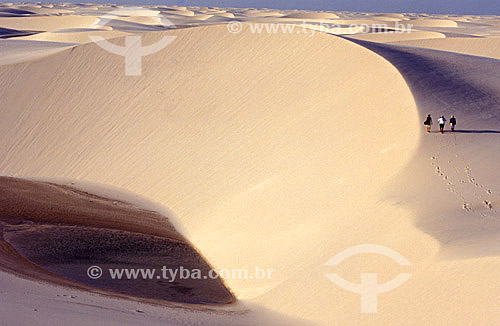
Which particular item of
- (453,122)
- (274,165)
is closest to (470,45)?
(453,122)

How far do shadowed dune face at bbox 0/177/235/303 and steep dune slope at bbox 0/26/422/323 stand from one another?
0.66 m

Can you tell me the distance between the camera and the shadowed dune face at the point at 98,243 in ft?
36.7

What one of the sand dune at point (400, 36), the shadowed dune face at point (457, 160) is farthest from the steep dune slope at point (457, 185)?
the sand dune at point (400, 36)

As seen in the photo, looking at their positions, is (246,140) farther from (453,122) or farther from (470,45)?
(470,45)

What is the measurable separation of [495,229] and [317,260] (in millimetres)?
2931

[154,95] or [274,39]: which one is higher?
[274,39]

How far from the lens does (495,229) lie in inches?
385

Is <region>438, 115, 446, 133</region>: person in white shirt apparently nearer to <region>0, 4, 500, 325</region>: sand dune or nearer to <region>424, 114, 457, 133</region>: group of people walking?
<region>424, 114, 457, 133</region>: group of people walking

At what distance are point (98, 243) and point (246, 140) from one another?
6008mm

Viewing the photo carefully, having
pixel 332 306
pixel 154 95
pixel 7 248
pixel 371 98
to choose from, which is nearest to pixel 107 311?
pixel 332 306

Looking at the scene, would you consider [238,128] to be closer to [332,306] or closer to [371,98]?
[371,98]

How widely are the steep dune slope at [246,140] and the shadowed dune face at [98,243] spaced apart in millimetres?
660

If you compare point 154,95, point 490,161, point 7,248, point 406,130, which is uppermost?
point 154,95

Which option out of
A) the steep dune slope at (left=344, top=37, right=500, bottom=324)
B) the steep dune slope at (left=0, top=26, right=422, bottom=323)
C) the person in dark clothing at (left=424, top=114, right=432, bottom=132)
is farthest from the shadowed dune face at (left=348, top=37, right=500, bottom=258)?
the steep dune slope at (left=0, top=26, right=422, bottom=323)
